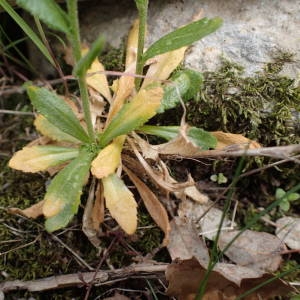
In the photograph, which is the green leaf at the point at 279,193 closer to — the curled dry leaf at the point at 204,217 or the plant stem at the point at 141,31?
the curled dry leaf at the point at 204,217

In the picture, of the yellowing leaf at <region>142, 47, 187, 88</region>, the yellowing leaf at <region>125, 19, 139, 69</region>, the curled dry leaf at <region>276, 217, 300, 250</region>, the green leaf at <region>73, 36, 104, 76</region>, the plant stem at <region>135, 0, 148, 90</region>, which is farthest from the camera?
the yellowing leaf at <region>125, 19, 139, 69</region>

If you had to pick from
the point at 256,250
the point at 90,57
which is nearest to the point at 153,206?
the point at 256,250

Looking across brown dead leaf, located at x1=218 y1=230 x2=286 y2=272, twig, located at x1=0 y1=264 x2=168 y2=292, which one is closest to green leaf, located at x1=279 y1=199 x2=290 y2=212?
brown dead leaf, located at x1=218 y1=230 x2=286 y2=272

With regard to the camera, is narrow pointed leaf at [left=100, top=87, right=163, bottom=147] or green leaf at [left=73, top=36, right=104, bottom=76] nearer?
green leaf at [left=73, top=36, right=104, bottom=76]

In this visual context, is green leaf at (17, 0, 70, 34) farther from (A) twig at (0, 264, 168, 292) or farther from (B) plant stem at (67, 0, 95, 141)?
(A) twig at (0, 264, 168, 292)

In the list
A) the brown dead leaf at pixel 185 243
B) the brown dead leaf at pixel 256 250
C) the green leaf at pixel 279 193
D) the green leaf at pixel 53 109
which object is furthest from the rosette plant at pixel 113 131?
the green leaf at pixel 279 193

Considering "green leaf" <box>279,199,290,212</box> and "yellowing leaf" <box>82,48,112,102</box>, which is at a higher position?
"yellowing leaf" <box>82,48,112,102</box>

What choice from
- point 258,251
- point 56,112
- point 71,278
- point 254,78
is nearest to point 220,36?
point 254,78
